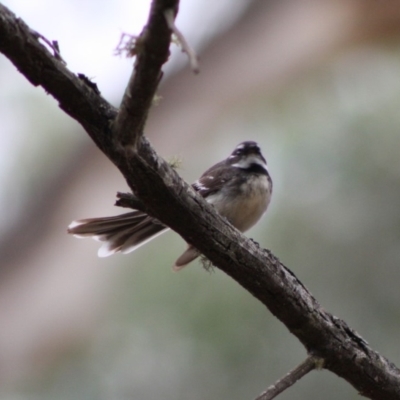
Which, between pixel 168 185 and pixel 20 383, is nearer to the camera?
pixel 168 185

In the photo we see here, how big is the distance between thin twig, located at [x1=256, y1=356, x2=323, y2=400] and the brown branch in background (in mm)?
1318

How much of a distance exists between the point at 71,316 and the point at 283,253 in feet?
7.50

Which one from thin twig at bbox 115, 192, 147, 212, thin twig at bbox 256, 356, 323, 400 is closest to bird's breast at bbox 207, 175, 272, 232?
thin twig at bbox 256, 356, 323, 400

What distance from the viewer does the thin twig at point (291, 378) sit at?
3084 mm

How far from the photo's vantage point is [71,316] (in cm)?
713

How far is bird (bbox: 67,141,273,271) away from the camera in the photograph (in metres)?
4.38

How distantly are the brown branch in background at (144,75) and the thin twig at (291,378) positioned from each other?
1.32 metres

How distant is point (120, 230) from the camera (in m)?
4.46

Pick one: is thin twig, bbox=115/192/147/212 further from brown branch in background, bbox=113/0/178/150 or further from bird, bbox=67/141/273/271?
bird, bbox=67/141/273/271

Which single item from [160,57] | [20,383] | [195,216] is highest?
[20,383]

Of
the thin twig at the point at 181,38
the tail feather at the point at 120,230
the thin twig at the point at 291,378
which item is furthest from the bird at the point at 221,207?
the thin twig at the point at 181,38

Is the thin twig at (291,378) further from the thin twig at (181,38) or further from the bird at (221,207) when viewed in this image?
the thin twig at (181,38)

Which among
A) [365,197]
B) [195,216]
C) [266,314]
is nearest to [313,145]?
[365,197]

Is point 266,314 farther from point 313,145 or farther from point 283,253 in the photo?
point 313,145
